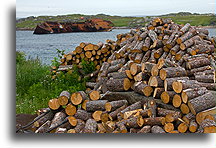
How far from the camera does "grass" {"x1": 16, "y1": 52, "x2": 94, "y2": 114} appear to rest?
5.71m

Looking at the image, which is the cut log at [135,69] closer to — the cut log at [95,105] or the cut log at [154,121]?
the cut log at [95,105]

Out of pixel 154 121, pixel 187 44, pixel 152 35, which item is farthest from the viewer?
pixel 152 35

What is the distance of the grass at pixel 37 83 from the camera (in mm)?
5711

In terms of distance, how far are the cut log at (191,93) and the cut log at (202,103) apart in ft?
0.17

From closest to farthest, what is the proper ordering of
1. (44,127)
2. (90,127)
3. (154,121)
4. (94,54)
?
(154,121) < (90,127) < (44,127) < (94,54)

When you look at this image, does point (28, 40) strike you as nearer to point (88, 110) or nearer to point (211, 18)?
point (88, 110)

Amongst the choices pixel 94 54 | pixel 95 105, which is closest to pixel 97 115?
pixel 95 105

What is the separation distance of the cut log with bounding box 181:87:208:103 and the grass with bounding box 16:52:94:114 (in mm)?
2669

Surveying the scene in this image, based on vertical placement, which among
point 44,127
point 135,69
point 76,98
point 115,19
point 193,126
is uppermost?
point 115,19

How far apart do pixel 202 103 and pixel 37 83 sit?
13.0 ft

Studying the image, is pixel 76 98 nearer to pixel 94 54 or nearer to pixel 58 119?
pixel 58 119

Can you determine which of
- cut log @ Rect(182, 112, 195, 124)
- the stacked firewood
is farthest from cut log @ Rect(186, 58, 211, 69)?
the stacked firewood

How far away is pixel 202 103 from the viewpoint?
4.19 metres

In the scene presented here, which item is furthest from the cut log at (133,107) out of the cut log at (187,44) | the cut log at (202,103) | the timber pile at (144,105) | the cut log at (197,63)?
the cut log at (187,44)
